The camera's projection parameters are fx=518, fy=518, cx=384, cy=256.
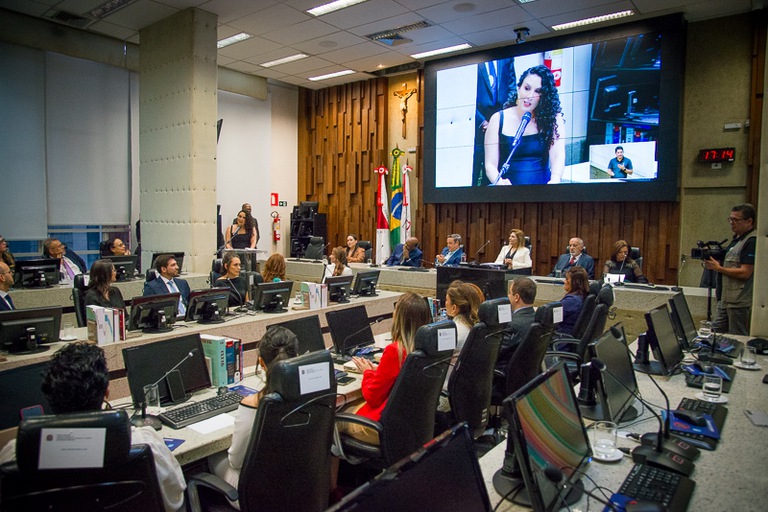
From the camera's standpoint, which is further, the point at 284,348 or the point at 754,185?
the point at 754,185

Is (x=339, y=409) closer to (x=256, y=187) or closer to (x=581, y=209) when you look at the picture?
(x=581, y=209)

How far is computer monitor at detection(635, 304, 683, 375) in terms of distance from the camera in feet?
9.52

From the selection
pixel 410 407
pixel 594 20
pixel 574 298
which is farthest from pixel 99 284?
pixel 594 20

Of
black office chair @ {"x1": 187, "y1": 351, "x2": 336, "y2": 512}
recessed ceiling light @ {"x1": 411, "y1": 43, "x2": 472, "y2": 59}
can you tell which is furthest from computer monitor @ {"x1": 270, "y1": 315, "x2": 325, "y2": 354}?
recessed ceiling light @ {"x1": 411, "y1": 43, "x2": 472, "y2": 59}

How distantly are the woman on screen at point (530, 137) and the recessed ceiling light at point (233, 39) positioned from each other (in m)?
4.23

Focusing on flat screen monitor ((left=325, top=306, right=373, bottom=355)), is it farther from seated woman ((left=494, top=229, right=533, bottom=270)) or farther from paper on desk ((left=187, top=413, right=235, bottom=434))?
seated woman ((left=494, top=229, right=533, bottom=270))

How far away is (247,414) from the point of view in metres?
2.12

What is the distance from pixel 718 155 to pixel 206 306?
6905 mm

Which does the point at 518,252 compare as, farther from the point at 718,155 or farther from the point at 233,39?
the point at 233,39

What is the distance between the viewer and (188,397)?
111 inches

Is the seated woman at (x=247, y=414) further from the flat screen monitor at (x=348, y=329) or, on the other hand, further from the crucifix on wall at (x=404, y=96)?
the crucifix on wall at (x=404, y=96)

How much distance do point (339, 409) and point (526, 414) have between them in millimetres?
1822

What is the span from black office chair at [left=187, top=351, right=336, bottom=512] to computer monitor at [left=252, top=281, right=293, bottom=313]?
272cm

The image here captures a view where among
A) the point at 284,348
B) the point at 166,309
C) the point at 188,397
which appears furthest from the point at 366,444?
the point at 166,309
